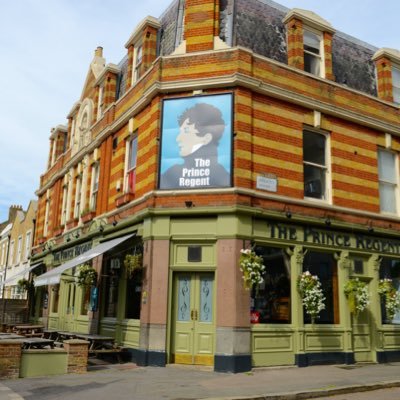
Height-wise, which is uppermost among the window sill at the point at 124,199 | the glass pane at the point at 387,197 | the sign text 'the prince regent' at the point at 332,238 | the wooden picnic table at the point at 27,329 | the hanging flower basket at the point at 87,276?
the glass pane at the point at 387,197

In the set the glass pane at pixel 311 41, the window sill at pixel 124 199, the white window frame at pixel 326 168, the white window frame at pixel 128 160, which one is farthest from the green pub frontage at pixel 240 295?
the glass pane at pixel 311 41

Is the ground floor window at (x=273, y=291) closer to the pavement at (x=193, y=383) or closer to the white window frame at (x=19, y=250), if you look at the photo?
the pavement at (x=193, y=383)

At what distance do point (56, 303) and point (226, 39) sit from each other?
13.5m

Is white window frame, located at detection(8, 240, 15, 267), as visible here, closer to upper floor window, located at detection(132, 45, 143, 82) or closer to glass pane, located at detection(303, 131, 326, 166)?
upper floor window, located at detection(132, 45, 143, 82)

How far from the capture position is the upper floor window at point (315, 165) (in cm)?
1416

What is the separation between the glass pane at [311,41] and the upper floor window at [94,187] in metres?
9.15

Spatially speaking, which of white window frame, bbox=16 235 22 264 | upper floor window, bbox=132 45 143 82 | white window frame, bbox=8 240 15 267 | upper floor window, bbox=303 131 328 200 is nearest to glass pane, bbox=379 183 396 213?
upper floor window, bbox=303 131 328 200

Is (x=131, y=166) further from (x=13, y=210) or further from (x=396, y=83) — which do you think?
(x=13, y=210)

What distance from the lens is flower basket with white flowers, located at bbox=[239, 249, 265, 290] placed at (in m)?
11.6

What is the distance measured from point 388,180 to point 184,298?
832cm

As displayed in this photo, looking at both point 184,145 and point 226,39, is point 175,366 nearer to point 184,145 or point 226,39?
point 184,145

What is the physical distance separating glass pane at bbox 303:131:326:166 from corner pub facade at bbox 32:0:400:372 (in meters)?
0.04

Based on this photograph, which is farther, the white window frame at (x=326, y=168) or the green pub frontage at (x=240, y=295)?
the white window frame at (x=326, y=168)

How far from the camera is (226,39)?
1402 cm
